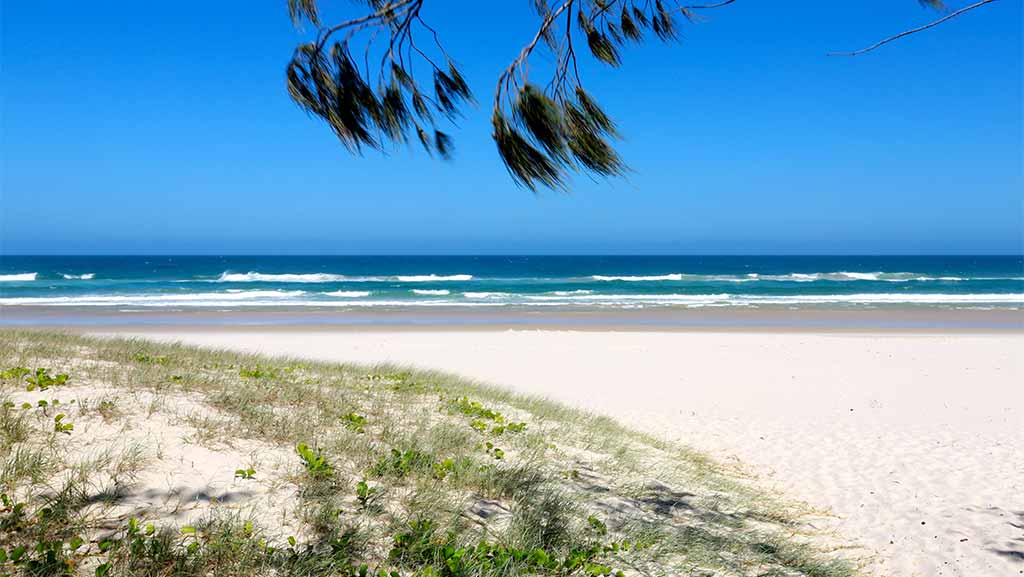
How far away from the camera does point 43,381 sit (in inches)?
192

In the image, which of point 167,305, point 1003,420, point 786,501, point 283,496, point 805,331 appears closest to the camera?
point 283,496

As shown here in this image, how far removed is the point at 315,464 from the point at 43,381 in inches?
95.4

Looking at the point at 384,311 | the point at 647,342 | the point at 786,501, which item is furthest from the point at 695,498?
the point at 384,311

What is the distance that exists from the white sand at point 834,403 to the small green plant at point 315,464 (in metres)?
3.45

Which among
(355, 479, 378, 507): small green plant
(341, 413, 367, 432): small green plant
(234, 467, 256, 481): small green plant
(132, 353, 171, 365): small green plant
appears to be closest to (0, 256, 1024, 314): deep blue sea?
(132, 353, 171, 365): small green plant

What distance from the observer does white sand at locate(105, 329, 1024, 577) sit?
524 centimetres

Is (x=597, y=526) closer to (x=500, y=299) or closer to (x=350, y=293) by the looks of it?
(x=500, y=299)

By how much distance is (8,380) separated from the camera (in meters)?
4.97

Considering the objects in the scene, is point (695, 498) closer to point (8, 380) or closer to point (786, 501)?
point (786, 501)

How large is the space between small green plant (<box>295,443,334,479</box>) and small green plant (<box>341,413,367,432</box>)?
92cm

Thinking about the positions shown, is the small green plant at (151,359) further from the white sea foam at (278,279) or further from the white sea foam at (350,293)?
the white sea foam at (278,279)

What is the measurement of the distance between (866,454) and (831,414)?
7.03 feet

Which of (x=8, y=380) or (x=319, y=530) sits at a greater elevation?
(x=8, y=380)

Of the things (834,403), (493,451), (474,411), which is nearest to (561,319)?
(834,403)
